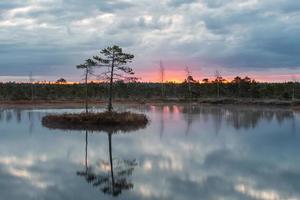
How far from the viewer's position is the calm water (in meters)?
16.9

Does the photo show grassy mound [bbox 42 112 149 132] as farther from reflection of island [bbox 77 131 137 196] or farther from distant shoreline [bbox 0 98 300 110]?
distant shoreline [bbox 0 98 300 110]

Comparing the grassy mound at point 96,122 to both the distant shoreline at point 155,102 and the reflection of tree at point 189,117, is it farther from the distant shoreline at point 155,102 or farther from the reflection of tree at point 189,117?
the distant shoreline at point 155,102

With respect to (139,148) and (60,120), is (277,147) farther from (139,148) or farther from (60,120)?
(60,120)

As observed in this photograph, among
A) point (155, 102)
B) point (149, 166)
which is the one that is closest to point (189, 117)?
point (149, 166)

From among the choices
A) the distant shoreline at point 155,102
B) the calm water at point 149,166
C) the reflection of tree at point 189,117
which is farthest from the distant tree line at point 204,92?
the calm water at point 149,166

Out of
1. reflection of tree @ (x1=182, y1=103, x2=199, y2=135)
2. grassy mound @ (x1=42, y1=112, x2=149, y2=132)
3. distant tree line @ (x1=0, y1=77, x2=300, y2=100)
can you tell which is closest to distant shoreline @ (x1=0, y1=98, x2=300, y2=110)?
distant tree line @ (x1=0, y1=77, x2=300, y2=100)

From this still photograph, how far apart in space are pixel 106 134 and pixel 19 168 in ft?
53.2

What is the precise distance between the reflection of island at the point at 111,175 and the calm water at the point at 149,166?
34mm

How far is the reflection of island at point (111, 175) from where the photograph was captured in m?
17.6

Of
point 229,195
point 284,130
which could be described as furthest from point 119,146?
point 284,130

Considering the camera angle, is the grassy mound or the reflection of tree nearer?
the reflection of tree

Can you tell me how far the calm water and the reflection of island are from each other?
0.03 m

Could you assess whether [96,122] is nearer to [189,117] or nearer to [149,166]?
[189,117]

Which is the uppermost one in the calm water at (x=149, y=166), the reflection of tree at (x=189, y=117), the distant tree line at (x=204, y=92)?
the distant tree line at (x=204, y=92)
